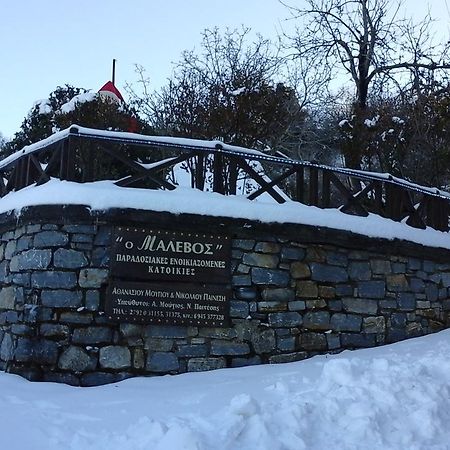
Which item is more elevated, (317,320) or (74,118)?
(74,118)

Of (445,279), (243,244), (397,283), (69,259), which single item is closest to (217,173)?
(243,244)

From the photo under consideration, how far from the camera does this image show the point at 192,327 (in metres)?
6.23

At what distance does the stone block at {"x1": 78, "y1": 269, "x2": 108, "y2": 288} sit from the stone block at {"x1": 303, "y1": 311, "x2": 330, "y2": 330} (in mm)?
2278

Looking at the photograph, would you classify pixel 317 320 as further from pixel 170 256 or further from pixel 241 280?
pixel 170 256

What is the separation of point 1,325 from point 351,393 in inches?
151

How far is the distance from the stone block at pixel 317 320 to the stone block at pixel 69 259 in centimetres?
251

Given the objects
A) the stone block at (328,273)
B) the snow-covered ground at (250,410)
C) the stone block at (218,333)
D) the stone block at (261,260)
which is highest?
the stone block at (261,260)

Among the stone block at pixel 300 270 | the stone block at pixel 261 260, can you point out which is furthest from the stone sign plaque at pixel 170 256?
the stone block at pixel 300 270

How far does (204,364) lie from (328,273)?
182 cm

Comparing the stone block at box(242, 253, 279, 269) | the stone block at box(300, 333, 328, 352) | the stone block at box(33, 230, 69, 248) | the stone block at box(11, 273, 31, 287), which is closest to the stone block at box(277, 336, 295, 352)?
the stone block at box(300, 333, 328, 352)

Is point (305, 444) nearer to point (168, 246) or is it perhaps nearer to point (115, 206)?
point (168, 246)

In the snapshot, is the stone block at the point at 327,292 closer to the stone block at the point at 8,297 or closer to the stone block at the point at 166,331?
the stone block at the point at 166,331

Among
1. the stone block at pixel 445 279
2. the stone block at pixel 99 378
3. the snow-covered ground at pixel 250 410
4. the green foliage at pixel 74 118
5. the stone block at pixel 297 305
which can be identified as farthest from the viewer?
the green foliage at pixel 74 118

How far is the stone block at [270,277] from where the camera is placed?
654 centimetres
